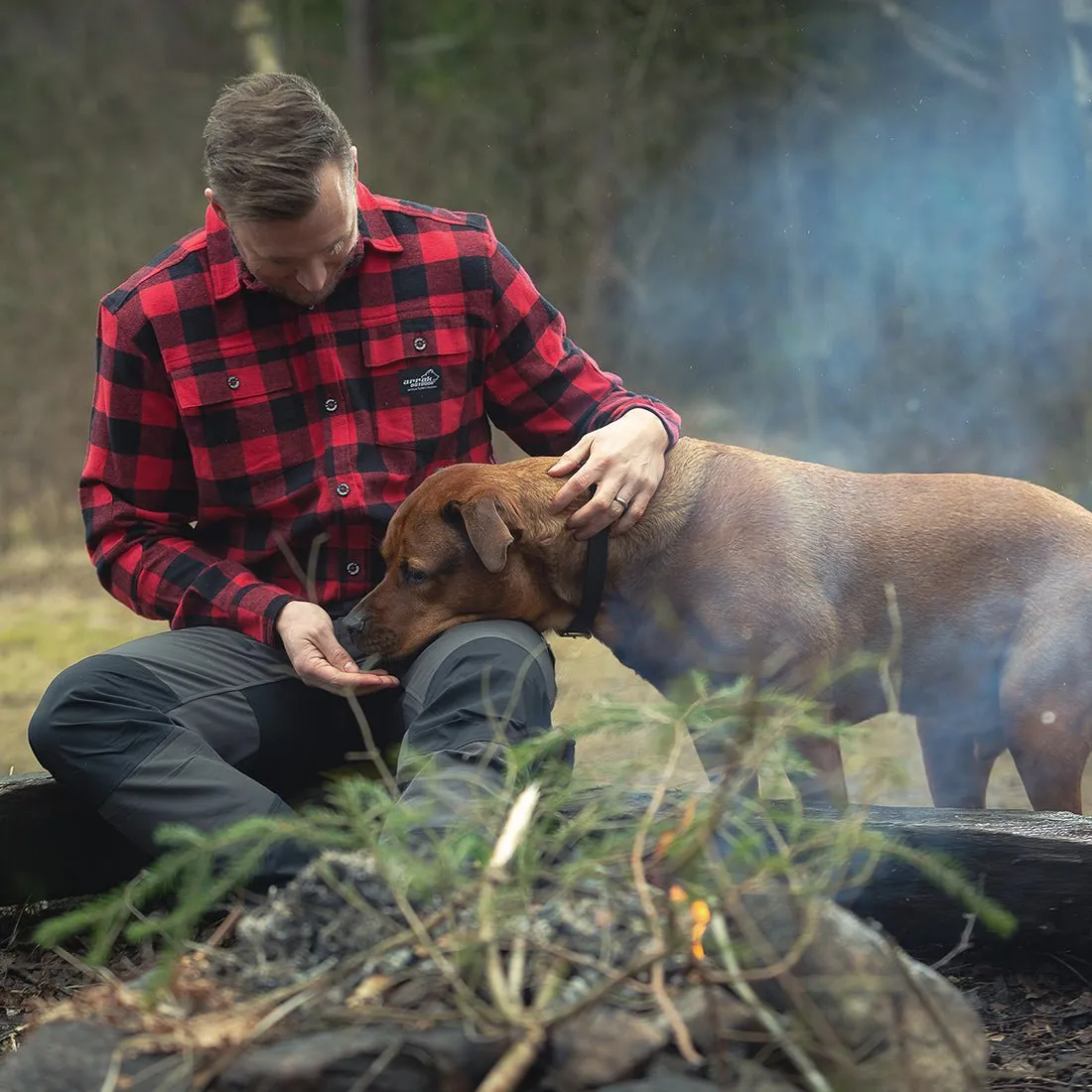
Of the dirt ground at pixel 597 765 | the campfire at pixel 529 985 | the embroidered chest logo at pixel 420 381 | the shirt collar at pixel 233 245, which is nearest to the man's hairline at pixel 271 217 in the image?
the shirt collar at pixel 233 245

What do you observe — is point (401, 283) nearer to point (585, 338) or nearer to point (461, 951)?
point (461, 951)

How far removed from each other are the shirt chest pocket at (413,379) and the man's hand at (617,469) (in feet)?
1.14

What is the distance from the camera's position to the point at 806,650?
3.88 m

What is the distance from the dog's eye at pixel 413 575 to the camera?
12.1ft

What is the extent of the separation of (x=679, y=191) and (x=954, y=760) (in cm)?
602

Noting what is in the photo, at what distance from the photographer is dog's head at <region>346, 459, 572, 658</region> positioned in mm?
3652

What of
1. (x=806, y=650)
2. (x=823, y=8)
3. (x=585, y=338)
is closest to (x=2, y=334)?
(x=585, y=338)

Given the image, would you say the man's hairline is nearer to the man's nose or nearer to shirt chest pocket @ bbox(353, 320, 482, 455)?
the man's nose

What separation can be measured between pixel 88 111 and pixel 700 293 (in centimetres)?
448

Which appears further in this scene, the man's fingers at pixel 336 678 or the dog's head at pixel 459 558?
the dog's head at pixel 459 558

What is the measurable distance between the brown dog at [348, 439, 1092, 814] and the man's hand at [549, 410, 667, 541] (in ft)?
0.49

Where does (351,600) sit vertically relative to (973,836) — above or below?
above

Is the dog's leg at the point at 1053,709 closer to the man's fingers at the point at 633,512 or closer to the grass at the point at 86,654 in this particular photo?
the grass at the point at 86,654

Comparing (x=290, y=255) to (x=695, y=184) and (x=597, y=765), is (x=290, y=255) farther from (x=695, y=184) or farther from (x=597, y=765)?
(x=695, y=184)
